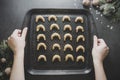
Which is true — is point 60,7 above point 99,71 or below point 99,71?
above

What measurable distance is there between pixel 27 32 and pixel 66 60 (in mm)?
247

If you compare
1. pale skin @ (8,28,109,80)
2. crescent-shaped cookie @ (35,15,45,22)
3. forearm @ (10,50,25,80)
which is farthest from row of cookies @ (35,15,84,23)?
forearm @ (10,50,25,80)

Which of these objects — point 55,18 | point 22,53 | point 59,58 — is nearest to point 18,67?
point 22,53

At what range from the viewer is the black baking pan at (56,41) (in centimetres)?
139

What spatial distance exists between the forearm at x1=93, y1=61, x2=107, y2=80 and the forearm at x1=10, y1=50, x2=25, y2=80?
1.12 ft

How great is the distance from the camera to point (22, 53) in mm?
1340

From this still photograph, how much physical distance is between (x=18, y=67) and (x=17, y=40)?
0.50ft

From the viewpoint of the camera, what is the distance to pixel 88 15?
1.49m

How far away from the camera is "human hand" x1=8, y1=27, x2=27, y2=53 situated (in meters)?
1.36

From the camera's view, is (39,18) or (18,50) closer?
(18,50)

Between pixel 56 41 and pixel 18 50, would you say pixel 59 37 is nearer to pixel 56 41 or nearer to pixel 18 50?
pixel 56 41

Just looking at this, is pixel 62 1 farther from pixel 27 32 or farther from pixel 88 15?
pixel 27 32

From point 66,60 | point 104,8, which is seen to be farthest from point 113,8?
point 66,60

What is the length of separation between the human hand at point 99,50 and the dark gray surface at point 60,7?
54mm
